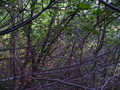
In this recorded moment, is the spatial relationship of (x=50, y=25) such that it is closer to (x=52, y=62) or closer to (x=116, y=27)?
(x=52, y=62)

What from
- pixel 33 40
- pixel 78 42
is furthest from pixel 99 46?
pixel 33 40

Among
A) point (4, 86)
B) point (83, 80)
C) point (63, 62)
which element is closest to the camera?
point (83, 80)

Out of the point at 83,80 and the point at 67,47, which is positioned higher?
the point at 67,47

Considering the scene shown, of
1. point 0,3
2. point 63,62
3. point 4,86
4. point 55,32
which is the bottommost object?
point 4,86

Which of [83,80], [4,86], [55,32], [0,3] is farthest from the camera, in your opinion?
[55,32]

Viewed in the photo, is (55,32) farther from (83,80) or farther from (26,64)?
(83,80)

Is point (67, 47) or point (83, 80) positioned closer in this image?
point (83, 80)

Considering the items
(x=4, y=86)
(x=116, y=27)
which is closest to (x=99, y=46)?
(x=116, y=27)

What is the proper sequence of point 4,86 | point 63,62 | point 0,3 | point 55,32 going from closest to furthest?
1. point 0,3
2. point 4,86
3. point 55,32
4. point 63,62

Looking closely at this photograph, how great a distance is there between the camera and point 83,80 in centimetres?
190

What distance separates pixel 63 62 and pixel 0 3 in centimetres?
153

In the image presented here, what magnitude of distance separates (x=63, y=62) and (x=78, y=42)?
459mm

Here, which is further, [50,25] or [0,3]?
[50,25]

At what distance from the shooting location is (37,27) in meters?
2.71
